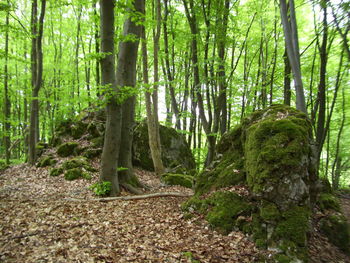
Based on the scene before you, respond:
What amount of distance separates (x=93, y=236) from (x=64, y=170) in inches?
218

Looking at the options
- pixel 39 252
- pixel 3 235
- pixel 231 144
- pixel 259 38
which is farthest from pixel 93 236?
pixel 259 38

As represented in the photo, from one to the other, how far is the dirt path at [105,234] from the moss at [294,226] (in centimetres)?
59

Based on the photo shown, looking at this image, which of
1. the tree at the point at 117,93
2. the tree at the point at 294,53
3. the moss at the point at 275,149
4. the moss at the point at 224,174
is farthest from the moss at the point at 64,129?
the tree at the point at 294,53

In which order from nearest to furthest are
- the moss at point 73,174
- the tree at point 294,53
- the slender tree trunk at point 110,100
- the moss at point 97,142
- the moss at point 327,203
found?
the moss at point 327,203, the slender tree trunk at point 110,100, the tree at point 294,53, the moss at point 73,174, the moss at point 97,142

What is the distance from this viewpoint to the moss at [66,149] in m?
10.1

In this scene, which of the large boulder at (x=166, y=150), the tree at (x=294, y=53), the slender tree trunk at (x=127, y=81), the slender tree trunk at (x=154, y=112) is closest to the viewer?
the tree at (x=294, y=53)

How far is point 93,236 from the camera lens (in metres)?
3.77

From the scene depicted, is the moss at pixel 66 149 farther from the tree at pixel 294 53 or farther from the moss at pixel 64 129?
the tree at pixel 294 53

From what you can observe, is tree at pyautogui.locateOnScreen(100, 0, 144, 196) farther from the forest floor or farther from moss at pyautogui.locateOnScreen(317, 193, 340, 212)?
moss at pyautogui.locateOnScreen(317, 193, 340, 212)

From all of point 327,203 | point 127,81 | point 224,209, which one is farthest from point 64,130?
point 327,203

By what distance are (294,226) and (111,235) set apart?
3.22 meters

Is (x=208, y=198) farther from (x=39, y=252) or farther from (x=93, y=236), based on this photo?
(x=39, y=252)

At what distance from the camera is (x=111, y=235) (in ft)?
12.7

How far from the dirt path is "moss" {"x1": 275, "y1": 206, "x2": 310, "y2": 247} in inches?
23.4
